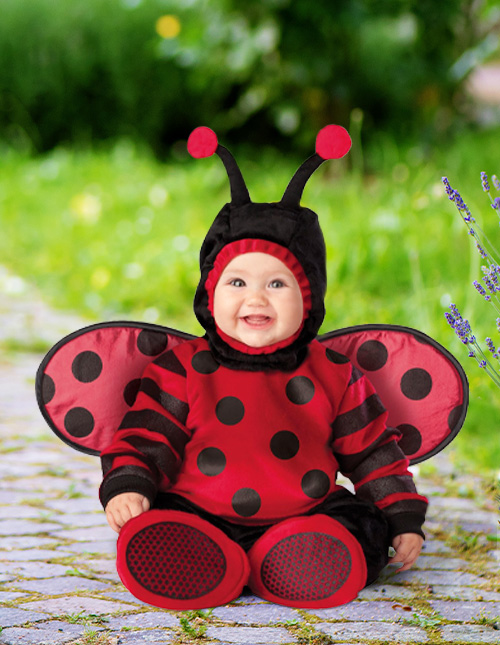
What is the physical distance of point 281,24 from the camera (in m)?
6.38

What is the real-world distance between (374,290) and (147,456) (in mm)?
2763

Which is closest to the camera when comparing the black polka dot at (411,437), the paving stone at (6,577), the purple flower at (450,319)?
the purple flower at (450,319)

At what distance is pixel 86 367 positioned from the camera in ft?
7.96

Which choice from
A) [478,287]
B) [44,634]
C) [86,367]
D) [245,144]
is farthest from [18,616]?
[245,144]

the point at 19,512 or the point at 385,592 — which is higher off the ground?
the point at 19,512

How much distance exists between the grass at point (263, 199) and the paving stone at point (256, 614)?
1.23 meters

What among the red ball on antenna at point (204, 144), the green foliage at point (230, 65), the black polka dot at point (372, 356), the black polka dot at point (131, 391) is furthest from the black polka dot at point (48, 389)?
the green foliage at point (230, 65)

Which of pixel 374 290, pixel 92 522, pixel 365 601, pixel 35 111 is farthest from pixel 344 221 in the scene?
pixel 35 111

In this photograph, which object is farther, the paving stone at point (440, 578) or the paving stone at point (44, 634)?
the paving stone at point (440, 578)

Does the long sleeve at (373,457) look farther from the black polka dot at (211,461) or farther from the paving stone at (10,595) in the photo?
the paving stone at (10,595)

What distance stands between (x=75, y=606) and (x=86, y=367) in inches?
24.5

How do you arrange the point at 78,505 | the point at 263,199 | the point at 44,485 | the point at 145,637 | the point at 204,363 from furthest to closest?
the point at 263,199 → the point at 44,485 → the point at 78,505 → the point at 204,363 → the point at 145,637

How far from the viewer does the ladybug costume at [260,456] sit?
2.04 m

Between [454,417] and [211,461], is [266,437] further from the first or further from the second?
[454,417]
